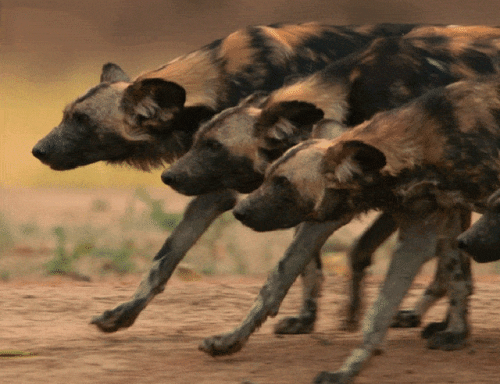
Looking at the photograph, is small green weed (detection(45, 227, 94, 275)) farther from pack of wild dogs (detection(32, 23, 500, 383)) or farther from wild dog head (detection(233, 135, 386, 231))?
wild dog head (detection(233, 135, 386, 231))

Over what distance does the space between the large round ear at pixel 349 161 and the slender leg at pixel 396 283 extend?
272mm

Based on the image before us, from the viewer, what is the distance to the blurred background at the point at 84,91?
794 centimetres

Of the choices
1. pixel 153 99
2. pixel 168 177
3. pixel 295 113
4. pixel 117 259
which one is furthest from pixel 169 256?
pixel 117 259

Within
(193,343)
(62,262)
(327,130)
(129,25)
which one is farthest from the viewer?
(129,25)

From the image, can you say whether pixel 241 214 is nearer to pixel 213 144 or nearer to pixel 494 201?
pixel 213 144

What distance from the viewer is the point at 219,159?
14.3 feet

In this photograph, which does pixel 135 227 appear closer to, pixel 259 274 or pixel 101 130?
pixel 259 274

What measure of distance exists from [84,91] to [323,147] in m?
1.73

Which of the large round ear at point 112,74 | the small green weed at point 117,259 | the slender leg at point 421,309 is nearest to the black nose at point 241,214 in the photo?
the slender leg at point 421,309

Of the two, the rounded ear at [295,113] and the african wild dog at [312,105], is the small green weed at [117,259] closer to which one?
the african wild dog at [312,105]

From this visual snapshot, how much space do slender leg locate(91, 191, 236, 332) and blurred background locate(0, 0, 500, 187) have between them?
9.39 m

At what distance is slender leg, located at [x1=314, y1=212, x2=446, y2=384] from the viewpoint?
11.2ft

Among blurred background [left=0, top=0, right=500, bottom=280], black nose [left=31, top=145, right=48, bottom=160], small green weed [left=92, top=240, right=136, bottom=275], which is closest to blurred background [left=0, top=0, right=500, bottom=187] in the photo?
blurred background [left=0, top=0, right=500, bottom=280]

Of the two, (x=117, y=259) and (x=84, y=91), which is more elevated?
(x=84, y=91)
